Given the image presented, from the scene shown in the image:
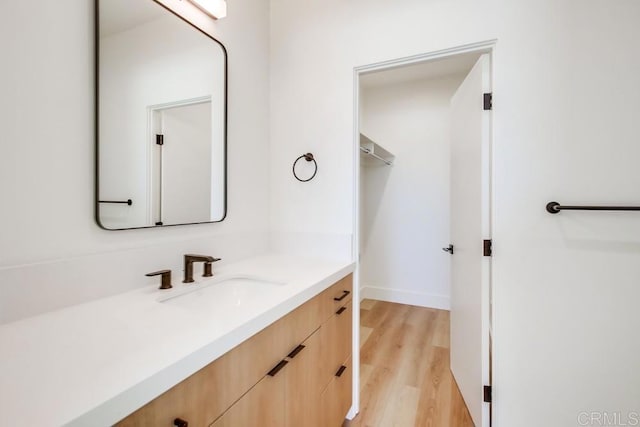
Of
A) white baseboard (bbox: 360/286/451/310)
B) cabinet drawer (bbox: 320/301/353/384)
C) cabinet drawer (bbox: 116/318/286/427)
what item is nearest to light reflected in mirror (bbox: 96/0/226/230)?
cabinet drawer (bbox: 116/318/286/427)

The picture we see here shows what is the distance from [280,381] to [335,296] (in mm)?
544

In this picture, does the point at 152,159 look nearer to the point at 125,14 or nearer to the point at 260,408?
the point at 125,14

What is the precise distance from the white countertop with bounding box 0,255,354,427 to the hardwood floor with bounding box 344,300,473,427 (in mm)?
1235

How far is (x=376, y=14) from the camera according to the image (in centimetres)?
157

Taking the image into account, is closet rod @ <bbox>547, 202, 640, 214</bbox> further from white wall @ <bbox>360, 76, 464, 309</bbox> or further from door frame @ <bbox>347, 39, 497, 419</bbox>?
white wall @ <bbox>360, 76, 464, 309</bbox>

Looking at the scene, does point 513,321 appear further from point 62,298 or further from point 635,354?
point 62,298

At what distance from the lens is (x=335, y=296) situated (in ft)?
4.64

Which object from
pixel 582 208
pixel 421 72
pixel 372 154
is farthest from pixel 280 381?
pixel 421 72

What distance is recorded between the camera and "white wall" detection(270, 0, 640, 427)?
1229mm

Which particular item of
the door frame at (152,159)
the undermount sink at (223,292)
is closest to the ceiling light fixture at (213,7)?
the door frame at (152,159)

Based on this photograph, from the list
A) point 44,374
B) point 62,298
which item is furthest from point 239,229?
point 44,374

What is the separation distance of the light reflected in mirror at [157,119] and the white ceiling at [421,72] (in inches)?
74.6

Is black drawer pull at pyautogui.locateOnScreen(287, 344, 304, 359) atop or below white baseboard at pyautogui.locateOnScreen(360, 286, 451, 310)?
atop

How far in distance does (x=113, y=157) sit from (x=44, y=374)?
75 centimetres
